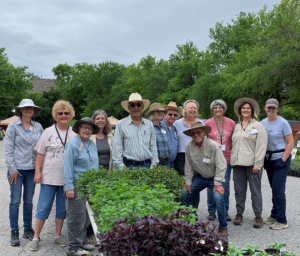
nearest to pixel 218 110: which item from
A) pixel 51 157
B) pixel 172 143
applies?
pixel 172 143

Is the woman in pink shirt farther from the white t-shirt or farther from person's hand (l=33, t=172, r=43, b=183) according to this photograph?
person's hand (l=33, t=172, r=43, b=183)

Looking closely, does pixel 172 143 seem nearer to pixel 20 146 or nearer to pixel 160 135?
pixel 160 135

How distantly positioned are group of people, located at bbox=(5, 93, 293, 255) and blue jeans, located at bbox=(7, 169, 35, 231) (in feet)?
0.05

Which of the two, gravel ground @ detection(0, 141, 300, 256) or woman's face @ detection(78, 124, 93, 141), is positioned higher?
woman's face @ detection(78, 124, 93, 141)

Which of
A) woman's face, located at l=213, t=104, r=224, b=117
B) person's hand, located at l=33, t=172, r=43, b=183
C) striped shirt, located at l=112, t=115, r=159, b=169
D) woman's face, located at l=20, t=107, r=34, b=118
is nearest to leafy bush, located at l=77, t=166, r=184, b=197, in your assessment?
striped shirt, located at l=112, t=115, r=159, b=169

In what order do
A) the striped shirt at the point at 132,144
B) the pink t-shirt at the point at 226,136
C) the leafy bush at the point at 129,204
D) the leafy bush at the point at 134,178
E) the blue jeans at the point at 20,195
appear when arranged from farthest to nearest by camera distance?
the pink t-shirt at the point at 226,136 → the blue jeans at the point at 20,195 → the striped shirt at the point at 132,144 → the leafy bush at the point at 134,178 → the leafy bush at the point at 129,204

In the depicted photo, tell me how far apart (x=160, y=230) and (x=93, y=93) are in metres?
63.6

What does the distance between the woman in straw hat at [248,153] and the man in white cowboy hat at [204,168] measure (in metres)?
0.68

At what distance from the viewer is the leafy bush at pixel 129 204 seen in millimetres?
2996

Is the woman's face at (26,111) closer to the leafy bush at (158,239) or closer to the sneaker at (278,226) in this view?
the leafy bush at (158,239)

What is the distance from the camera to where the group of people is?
15.2ft

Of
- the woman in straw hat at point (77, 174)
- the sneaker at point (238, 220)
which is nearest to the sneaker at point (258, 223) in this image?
A: the sneaker at point (238, 220)

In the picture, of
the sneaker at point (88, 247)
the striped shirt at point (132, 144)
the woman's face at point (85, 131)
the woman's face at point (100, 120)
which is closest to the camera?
the woman's face at point (85, 131)

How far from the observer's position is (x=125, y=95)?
53.6 m
